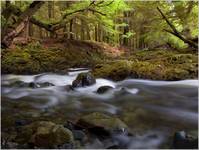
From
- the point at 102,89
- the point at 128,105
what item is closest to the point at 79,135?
the point at 128,105

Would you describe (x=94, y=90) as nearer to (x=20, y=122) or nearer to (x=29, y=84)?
(x=29, y=84)

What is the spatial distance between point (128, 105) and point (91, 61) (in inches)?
234

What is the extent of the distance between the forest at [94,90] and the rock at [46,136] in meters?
0.01

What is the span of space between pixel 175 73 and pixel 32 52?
515 centimetres

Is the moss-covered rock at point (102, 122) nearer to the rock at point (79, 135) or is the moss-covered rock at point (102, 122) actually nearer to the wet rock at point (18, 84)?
the rock at point (79, 135)

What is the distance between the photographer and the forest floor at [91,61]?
8.71 m

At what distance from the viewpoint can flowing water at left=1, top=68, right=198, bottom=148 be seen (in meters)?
4.85

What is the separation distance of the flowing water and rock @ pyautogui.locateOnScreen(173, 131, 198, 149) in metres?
0.21

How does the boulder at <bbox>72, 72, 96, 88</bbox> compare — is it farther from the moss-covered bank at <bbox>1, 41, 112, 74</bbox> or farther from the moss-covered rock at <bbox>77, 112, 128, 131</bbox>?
the moss-covered rock at <bbox>77, 112, 128, 131</bbox>

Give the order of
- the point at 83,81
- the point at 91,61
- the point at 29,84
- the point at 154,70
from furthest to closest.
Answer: the point at 91,61 < the point at 154,70 < the point at 29,84 < the point at 83,81

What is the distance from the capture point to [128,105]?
20.3 ft

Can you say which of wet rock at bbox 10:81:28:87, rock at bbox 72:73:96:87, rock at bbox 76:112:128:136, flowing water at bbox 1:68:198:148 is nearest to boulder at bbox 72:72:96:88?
rock at bbox 72:73:96:87

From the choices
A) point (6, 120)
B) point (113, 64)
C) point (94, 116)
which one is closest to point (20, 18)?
point (113, 64)

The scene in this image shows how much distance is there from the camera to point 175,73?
8438mm
